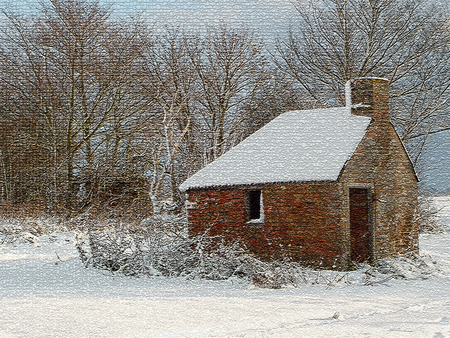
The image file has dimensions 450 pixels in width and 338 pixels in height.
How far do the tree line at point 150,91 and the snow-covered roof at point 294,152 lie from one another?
9.27 meters

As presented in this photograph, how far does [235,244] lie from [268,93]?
16262mm

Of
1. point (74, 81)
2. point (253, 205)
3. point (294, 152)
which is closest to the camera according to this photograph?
point (294, 152)

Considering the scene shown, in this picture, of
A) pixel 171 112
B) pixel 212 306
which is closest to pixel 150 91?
pixel 171 112

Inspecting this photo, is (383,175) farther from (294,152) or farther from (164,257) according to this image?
(164,257)

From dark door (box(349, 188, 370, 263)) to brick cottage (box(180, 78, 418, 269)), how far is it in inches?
1.0

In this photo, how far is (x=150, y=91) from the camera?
26.7m

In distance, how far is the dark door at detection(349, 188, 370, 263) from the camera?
14.7 metres

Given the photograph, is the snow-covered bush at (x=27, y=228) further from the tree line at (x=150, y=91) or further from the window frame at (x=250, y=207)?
the window frame at (x=250, y=207)

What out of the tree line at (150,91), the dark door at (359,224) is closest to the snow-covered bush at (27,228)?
the tree line at (150,91)

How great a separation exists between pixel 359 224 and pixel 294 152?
2.43 meters

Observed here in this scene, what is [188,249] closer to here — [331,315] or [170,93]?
[331,315]

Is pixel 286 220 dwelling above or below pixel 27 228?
above

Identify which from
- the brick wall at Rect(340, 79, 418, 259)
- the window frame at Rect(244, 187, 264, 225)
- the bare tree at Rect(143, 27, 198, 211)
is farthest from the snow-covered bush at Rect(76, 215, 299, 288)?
the bare tree at Rect(143, 27, 198, 211)

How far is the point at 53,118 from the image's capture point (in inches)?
979
